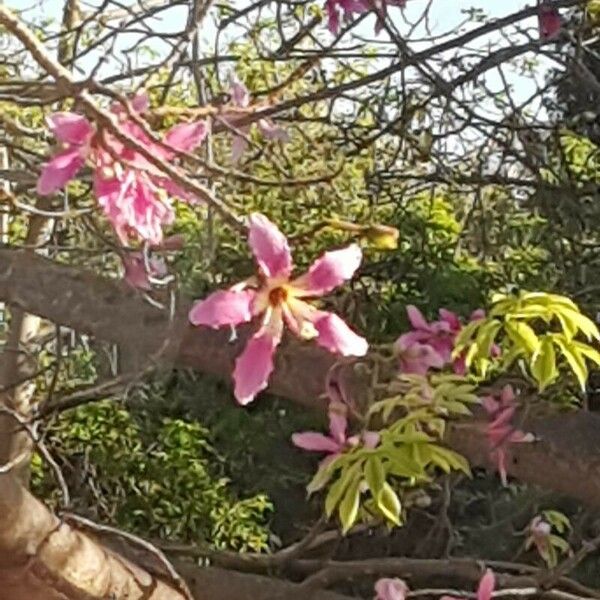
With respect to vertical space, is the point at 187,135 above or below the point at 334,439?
above

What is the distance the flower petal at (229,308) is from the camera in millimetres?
941

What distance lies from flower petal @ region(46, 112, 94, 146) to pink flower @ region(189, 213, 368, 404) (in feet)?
0.47

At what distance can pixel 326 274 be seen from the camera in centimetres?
98

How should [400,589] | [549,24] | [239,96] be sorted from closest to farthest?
[239,96], [400,589], [549,24]

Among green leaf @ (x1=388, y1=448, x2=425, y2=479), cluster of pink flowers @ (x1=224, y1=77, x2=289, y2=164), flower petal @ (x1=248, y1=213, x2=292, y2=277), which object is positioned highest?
cluster of pink flowers @ (x1=224, y1=77, x2=289, y2=164)

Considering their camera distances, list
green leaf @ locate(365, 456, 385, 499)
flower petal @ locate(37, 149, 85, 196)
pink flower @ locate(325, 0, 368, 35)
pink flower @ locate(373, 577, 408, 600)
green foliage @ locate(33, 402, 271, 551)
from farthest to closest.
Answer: green foliage @ locate(33, 402, 271, 551)
pink flower @ locate(325, 0, 368, 35)
pink flower @ locate(373, 577, 408, 600)
green leaf @ locate(365, 456, 385, 499)
flower petal @ locate(37, 149, 85, 196)

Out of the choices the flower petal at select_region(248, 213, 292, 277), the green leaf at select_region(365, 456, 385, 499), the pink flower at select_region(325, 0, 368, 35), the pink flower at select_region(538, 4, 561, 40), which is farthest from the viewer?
the pink flower at select_region(538, 4, 561, 40)

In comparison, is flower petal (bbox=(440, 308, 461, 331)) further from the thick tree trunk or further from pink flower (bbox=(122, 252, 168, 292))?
pink flower (bbox=(122, 252, 168, 292))

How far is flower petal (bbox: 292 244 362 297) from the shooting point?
Answer: 96cm

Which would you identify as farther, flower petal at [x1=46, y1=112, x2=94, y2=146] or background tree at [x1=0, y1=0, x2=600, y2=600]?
background tree at [x1=0, y1=0, x2=600, y2=600]

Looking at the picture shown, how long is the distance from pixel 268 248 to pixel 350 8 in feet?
3.18

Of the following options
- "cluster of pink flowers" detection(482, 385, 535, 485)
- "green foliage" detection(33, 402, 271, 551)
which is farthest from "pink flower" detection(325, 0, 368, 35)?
"green foliage" detection(33, 402, 271, 551)

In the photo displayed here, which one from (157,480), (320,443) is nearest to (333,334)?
(320,443)

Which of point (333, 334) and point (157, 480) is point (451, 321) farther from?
point (157, 480)
